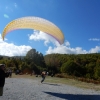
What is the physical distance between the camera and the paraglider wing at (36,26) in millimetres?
14562

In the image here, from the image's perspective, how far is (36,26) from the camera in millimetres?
15555

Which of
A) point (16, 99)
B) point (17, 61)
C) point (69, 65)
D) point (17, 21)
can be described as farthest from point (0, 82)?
point (17, 61)

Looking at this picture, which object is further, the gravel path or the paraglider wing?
the paraglider wing

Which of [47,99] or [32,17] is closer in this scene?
[47,99]

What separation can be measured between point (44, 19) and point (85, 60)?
87800 mm

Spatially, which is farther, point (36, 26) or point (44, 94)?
point (36, 26)

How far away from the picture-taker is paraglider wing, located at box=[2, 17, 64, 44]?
14562mm

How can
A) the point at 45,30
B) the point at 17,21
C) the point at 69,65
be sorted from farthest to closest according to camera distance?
the point at 69,65, the point at 45,30, the point at 17,21

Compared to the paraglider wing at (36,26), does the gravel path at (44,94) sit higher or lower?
lower

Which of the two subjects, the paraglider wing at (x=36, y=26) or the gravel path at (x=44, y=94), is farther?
the paraglider wing at (x=36, y=26)

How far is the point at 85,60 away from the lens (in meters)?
101

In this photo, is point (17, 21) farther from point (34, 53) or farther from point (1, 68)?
point (34, 53)

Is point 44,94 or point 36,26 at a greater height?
point 36,26

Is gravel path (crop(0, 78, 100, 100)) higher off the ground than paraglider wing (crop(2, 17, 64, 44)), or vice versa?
paraglider wing (crop(2, 17, 64, 44))
